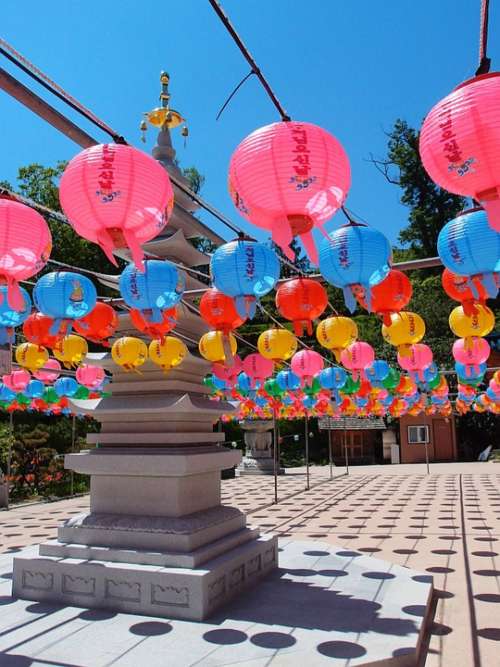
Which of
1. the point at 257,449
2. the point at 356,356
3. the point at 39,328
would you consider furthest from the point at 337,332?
the point at 257,449

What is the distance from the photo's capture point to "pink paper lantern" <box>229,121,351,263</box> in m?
2.96

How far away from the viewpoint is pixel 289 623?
440 centimetres

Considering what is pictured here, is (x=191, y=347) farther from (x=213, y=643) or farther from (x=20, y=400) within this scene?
(x=20, y=400)

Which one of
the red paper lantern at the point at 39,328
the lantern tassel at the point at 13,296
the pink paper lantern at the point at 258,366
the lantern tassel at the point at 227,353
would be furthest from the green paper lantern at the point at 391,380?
the lantern tassel at the point at 13,296

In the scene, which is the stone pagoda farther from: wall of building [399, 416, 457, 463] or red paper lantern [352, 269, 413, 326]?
wall of building [399, 416, 457, 463]

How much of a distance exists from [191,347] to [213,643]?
146 inches

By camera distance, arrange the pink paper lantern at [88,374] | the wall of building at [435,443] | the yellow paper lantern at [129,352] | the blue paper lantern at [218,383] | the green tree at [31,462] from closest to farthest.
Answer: the yellow paper lantern at [129,352]
the pink paper lantern at [88,374]
the blue paper lantern at [218,383]
the green tree at [31,462]
the wall of building at [435,443]

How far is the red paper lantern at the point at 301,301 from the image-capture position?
17.1 feet

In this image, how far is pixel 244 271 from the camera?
424 cm

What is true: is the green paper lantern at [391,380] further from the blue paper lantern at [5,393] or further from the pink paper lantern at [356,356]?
the blue paper lantern at [5,393]

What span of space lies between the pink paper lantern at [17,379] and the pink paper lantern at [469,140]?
1034 cm

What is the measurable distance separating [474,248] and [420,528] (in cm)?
729

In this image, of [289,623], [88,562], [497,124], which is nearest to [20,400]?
[88,562]

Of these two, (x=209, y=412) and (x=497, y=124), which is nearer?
(x=497, y=124)
